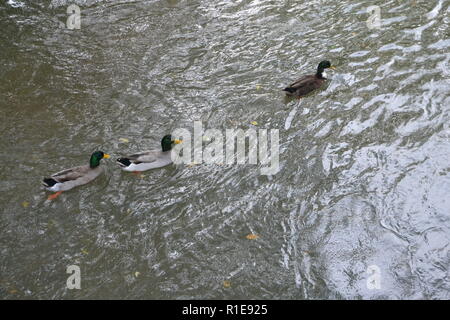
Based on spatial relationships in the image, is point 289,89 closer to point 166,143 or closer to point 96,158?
point 166,143

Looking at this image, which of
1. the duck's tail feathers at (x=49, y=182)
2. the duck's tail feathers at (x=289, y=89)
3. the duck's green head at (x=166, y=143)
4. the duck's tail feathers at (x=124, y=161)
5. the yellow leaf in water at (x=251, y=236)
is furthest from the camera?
the duck's tail feathers at (x=289, y=89)

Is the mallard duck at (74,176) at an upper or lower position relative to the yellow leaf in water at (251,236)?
upper

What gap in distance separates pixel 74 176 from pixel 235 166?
2466 millimetres

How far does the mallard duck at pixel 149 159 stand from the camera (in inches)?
327

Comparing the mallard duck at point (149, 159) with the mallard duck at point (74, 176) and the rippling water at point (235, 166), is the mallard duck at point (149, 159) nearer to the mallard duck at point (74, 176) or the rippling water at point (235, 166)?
the rippling water at point (235, 166)

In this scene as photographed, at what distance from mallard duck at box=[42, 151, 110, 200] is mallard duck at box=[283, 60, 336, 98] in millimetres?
3461

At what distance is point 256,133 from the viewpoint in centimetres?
891

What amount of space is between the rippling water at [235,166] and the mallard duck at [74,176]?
144 mm

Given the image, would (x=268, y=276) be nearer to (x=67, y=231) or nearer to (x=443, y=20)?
(x=67, y=231)

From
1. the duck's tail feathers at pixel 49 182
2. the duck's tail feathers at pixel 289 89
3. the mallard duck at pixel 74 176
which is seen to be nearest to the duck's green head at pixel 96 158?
the mallard duck at pixel 74 176

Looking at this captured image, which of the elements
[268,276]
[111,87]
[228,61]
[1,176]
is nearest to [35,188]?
[1,176]

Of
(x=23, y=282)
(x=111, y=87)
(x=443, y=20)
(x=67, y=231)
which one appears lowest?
(x=23, y=282)

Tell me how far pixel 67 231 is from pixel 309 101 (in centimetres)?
483

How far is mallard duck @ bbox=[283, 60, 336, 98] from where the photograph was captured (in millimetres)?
9531
